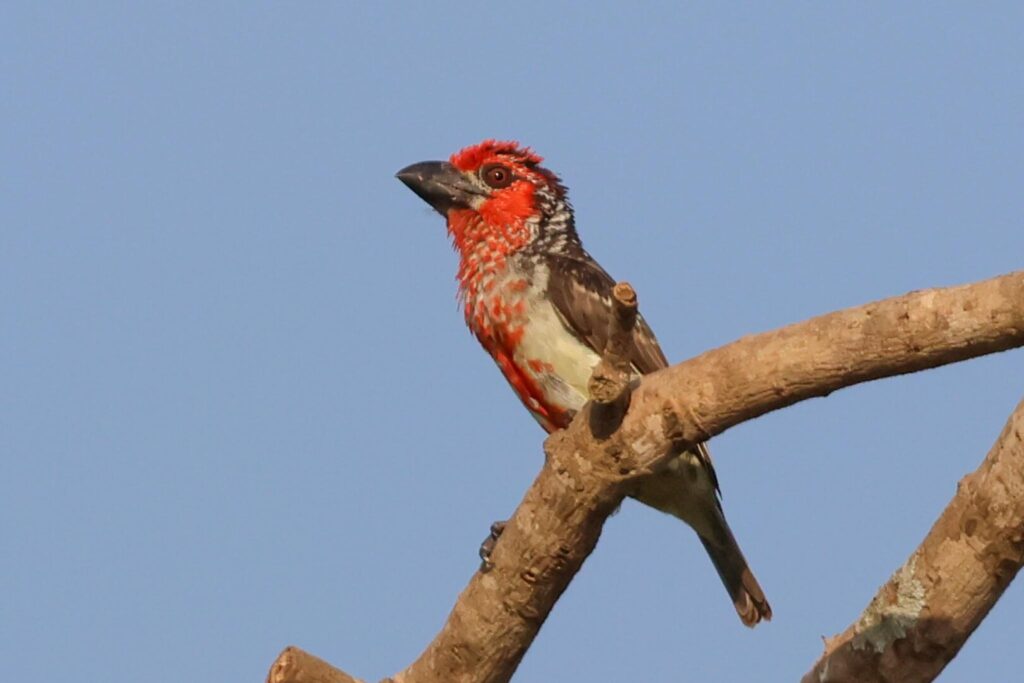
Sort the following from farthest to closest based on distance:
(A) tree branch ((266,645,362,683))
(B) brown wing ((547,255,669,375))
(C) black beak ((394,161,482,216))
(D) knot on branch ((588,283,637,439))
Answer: (C) black beak ((394,161,482,216)) → (B) brown wing ((547,255,669,375)) → (A) tree branch ((266,645,362,683)) → (D) knot on branch ((588,283,637,439))

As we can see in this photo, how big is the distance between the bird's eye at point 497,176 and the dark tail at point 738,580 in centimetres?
186

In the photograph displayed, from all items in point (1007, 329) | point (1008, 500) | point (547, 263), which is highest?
point (547, 263)

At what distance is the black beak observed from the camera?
22.3ft

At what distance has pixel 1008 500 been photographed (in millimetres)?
4395

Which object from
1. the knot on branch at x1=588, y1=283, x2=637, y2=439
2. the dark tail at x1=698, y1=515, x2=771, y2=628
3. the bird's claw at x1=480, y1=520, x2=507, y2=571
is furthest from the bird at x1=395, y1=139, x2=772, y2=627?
the knot on branch at x1=588, y1=283, x2=637, y2=439

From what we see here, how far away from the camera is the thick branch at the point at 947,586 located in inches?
174

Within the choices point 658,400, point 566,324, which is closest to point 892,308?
point 658,400

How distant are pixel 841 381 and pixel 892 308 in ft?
0.80

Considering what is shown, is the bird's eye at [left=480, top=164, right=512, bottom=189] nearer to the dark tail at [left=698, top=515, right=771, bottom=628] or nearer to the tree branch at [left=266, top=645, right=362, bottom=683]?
the dark tail at [left=698, top=515, right=771, bottom=628]

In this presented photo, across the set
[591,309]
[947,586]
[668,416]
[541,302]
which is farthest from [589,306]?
[947,586]

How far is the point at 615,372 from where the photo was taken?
13.6ft

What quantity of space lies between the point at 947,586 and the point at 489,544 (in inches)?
61.8

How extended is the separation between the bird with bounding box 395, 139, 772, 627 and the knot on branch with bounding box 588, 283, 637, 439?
4.38 ft

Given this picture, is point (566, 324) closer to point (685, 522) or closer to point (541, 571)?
point (685, 522)
